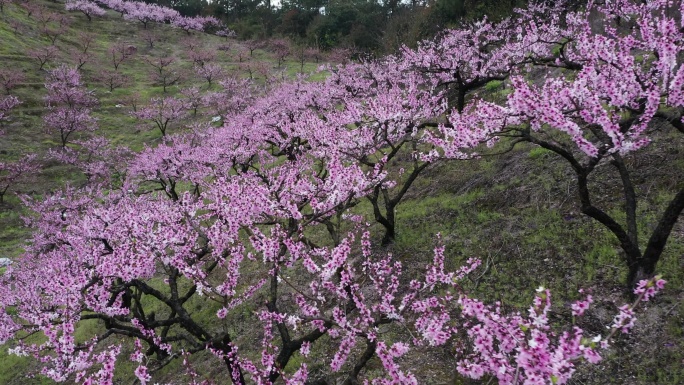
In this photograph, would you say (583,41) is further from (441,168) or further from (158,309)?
(158,309)

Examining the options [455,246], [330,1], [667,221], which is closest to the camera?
[667,221]

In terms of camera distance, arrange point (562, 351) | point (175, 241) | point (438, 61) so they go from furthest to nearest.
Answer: point (438, 61) < point (175, 241) < point (562, 351)

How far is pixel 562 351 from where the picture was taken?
2725 millimetres

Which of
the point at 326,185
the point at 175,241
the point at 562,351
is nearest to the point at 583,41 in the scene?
the point at 326,185

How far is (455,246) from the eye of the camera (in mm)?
9281

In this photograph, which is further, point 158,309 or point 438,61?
point 438,61

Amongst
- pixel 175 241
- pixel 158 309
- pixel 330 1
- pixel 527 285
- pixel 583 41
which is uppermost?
pixel 330 1

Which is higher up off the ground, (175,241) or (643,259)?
(643,259)

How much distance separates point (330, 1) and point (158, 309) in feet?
170

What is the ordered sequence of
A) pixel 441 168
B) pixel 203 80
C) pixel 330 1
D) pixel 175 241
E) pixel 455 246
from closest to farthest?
pixel 175 241, pixel 455 246, pixel 441 168, pixel 203 80, pixel 330 1

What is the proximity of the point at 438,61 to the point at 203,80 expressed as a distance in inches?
1326

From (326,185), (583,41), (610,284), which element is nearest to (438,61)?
(583,41)

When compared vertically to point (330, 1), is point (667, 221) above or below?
below

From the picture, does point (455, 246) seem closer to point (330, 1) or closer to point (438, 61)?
point (438, 61)
